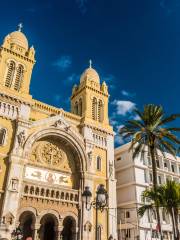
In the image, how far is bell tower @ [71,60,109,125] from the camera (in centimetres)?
4302

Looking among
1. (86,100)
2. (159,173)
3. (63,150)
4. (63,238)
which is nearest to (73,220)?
(63,238)

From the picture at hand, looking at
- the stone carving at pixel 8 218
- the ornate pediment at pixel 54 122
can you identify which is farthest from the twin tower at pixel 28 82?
the stone carving at pixel 8 218

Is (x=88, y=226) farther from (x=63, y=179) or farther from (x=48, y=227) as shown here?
(x=63, y=179)

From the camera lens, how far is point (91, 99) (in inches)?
1743

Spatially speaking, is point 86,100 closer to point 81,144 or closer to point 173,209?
point 81,144

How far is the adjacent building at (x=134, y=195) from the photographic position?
4075 centimetres

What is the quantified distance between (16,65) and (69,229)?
24.3m

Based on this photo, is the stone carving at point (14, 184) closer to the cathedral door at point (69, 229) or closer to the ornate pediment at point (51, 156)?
the ornate pediment at point (51, 156)

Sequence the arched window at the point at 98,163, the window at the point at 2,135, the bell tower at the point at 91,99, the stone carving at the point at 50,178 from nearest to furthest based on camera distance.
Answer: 1. the window at the point at 2,135
2. the stone carving at the point at 50,178
3. the arched window at the point at 98,163
4. the bell tower at the point at 91,99

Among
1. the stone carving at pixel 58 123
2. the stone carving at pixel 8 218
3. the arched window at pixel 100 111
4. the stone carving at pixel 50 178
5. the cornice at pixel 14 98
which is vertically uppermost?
the arched window at pixel 100 111

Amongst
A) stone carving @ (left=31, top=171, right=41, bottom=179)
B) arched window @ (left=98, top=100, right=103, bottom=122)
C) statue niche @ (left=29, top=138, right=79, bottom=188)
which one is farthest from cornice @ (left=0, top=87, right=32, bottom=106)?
arched window @ (left=98, top=100, right=103, bottom=122)

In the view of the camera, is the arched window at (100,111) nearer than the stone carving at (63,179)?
No

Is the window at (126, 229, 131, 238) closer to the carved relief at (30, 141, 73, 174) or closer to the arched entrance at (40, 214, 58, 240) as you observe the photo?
the arched entrance at (40, 214, 58, 240)

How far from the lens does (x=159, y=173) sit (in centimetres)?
4969
